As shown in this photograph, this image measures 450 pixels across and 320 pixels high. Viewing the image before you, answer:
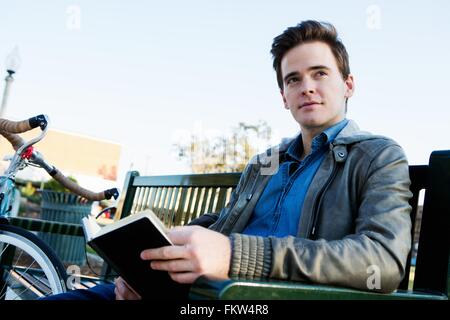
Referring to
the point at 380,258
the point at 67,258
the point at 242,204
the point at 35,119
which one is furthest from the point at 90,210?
Answer: the point at 380,258

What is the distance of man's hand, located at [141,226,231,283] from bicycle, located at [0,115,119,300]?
1.49 m

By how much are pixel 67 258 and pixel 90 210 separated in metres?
0.72

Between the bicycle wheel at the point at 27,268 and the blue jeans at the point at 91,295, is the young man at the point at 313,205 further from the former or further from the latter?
the bicycle wheel at the point at 27,268

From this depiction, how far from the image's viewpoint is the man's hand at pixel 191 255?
109 cm

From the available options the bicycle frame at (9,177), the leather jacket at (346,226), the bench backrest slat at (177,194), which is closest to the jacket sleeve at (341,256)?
the leather jacket at (346,226)

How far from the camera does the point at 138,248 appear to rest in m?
1.16

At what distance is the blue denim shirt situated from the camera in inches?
67.0

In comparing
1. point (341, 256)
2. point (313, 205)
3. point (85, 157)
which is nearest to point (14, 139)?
point (313, 205)

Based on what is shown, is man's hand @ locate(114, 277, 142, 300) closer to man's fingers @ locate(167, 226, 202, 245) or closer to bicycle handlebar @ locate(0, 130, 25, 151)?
man's fingers @ locate(167, 226, 202, 245)

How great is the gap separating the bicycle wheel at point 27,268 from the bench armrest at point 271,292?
166 cm

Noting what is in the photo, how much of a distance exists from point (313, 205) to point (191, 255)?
642mm

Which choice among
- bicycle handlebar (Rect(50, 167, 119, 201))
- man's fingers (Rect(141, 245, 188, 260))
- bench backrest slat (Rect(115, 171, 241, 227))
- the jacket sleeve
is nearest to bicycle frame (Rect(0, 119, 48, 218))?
bicycle handlebar (Rect(50, 167, 119, 201))

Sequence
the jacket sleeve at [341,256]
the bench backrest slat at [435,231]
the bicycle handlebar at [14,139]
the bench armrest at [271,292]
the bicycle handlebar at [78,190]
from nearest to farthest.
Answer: the bench armrest at [271,292], the jacket sleeve at [341,256], the bench backrest slat at [435,231], the bicycle handlebar at [14,139], the bicycle handlebar at [78,190]
